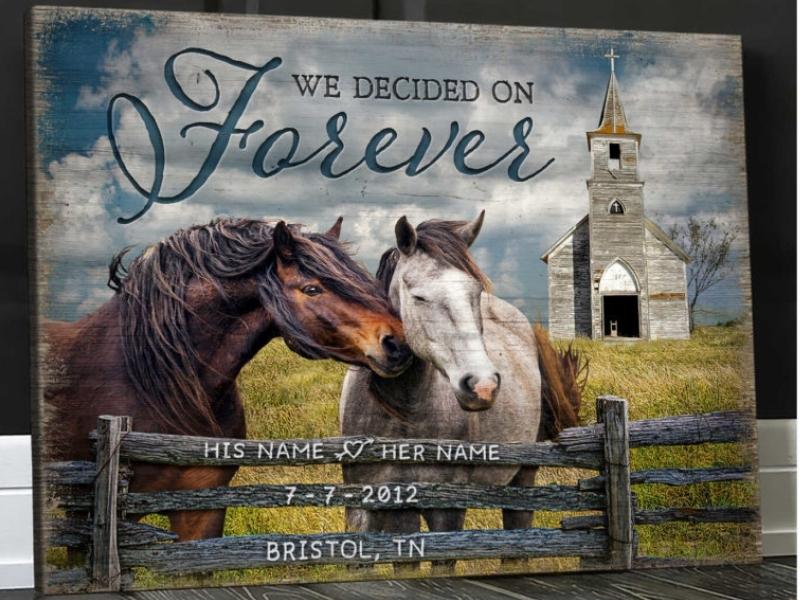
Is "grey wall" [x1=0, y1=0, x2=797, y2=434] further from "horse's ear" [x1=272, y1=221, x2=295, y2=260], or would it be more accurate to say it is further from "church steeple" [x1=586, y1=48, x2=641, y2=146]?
"horse's ear" [x1=272, y1=221, x2=295, y2=260]

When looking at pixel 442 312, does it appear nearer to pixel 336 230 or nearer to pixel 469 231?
pixel 469 231

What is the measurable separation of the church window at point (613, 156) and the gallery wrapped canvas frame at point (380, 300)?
0.03 m

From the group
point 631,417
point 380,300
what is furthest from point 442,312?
point 631,417

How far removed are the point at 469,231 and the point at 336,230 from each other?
0.54m

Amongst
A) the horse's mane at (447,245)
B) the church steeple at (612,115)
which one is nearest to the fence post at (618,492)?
the horse's mane at (447,245)

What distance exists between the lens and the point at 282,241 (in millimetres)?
4051

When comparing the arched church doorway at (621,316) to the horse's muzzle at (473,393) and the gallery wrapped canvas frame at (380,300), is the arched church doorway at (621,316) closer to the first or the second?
the gallery wrapped canvas frame at (380,300)

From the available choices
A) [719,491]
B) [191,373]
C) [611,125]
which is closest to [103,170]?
[191,373]

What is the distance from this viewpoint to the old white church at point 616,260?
4262 mm

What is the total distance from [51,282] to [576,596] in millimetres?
2281

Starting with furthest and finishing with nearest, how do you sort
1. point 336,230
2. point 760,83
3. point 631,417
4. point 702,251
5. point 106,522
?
point 760,83, point 702,251, point 631,417, point 336,230, point 106,522

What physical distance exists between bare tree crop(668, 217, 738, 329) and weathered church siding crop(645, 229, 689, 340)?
0.04 metres

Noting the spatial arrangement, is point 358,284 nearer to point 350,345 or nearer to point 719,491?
point 350,345

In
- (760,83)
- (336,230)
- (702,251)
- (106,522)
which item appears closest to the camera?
(106,522)
